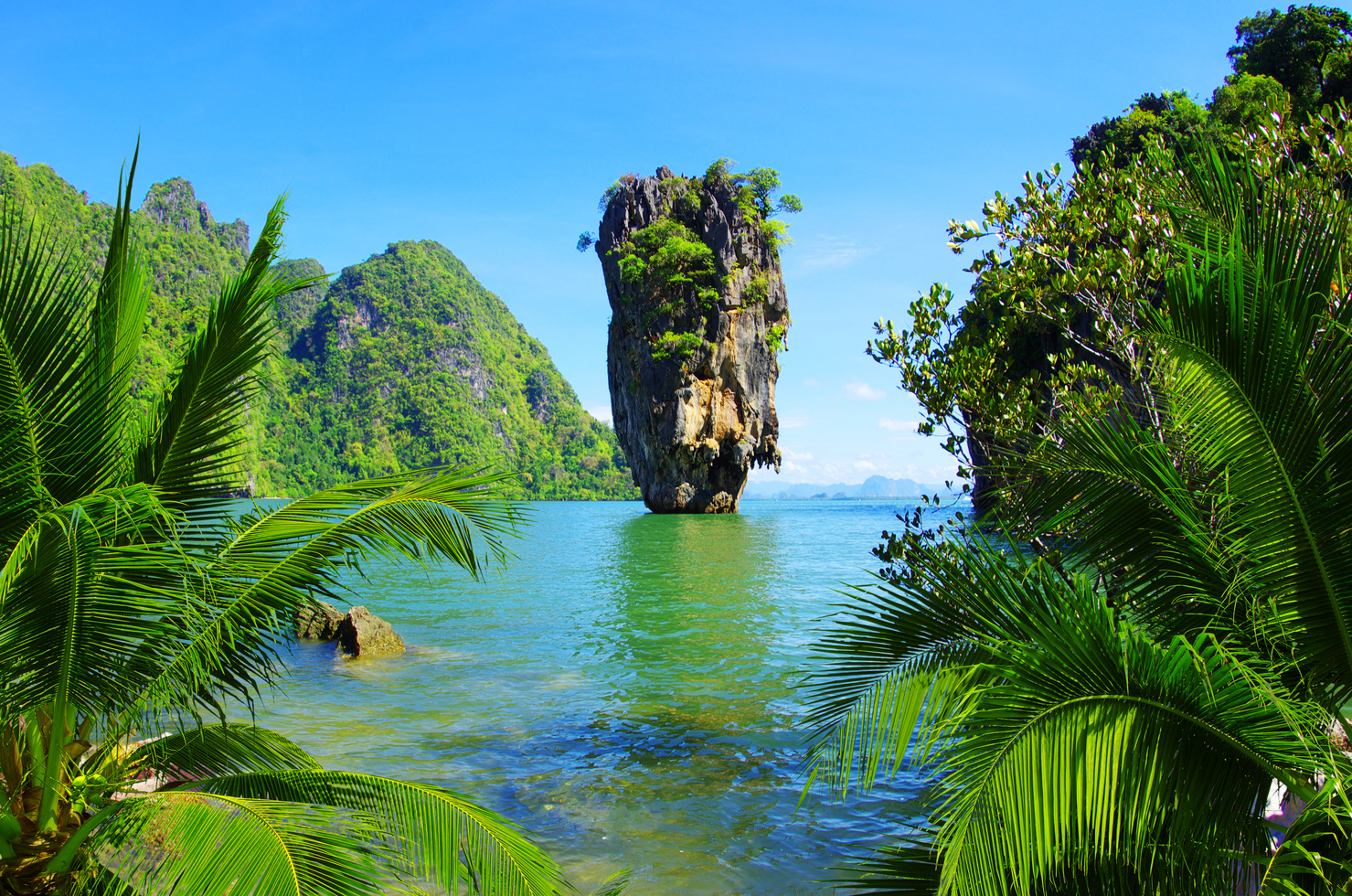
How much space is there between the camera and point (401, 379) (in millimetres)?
115625

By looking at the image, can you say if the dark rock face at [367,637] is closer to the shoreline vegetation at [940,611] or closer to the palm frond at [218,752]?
the palm frond at [218,752]

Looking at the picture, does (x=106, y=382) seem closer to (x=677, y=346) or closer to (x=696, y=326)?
(x=677, y=346)

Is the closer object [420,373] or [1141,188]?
[1141,188]

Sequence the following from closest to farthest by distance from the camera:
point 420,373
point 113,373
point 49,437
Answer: point 49,437, point 113,373, point 420,373

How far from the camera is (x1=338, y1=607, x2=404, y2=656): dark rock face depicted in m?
11.8

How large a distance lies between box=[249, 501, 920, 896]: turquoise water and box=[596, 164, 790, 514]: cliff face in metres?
31.0

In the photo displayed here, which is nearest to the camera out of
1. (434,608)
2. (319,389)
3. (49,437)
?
(49,437)

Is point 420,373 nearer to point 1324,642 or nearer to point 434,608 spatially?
point 434,608

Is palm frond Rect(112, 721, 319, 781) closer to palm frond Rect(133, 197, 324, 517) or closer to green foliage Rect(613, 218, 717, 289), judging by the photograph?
palm frond Rect(133, 197, 324, 517)

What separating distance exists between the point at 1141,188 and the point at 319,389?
117733 millimetres

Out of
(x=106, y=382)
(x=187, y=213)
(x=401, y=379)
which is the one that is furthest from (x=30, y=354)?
(x=187, y=213)

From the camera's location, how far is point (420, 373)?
119 m

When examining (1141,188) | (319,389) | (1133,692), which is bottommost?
(1133,692)

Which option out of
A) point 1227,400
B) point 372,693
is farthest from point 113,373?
point 372,693
